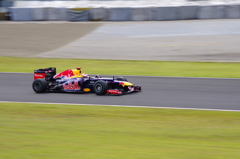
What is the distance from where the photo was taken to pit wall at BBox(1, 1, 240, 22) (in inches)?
1138

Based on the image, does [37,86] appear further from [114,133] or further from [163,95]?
[114,133]

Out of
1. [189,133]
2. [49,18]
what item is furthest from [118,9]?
[189,133]

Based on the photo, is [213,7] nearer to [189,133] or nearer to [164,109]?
[164,109]

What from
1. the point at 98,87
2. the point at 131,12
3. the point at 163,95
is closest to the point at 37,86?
the point at 98,87

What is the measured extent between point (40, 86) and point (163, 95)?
3.80m

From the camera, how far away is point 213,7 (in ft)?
94.8

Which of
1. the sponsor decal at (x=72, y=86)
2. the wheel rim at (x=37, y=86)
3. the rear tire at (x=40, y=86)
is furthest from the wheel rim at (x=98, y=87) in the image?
the wheel rim at (x=37, y=86)

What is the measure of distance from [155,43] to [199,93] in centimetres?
1219

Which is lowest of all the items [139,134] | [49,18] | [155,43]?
[139,134]

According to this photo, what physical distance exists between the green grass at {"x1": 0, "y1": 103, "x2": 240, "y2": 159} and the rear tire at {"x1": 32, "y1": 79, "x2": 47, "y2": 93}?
1.83m

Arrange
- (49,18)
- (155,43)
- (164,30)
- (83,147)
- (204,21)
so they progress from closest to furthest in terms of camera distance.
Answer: (83,147)
(155,43)
(164,30)
(204,21)
(49,18)

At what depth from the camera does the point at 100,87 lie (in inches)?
444

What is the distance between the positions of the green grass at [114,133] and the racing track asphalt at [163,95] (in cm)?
89

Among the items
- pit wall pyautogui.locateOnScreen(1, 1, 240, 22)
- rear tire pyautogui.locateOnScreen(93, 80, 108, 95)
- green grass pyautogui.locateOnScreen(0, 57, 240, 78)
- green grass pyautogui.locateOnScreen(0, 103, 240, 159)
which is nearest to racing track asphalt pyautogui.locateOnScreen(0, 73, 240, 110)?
rear tire pyautogui.locateOnScreen(93, 80, 108, 95)
